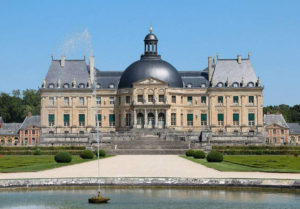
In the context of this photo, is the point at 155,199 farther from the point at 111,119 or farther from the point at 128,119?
the point at 111,119

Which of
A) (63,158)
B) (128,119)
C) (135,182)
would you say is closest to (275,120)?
(128,119)

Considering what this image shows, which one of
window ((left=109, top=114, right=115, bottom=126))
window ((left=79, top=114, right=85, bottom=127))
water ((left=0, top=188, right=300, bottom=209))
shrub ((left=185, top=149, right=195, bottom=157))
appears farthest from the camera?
window ((left=109, top=114, right=115, bottom=126))

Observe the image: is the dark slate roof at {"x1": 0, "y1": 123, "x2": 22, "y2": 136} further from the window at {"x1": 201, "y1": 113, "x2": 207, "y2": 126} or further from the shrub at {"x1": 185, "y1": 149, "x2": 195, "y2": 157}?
the shrub at {"x1": 185, "y1": 149, "x2": 195, "y2": 157}

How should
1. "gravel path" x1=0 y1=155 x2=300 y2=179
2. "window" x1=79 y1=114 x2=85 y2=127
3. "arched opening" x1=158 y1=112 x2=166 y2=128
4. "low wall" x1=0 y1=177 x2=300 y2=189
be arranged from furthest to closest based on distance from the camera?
"window" x1=79 y1=114 x2=85 y2=127 → "arched opening" x1=158 y1=112 x2=166 y2=128 → "gravel path" x1=0 y1=155 x2=300 y2=179 → "low wall" x1=0 y1=177 x2=300 y2=189

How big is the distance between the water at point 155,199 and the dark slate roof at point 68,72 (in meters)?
57.4

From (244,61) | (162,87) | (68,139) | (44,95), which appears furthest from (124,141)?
(244,61)

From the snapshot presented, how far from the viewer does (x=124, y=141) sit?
70812mm

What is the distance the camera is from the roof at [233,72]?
88.1 meters

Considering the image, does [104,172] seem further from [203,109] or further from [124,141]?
[203,109]

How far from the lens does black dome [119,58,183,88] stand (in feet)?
282

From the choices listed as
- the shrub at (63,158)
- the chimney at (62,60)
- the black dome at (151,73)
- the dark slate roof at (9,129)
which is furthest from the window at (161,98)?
the shrub at (63,158)

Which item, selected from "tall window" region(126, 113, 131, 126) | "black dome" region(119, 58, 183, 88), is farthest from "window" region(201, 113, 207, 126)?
"tall window" region(126, 113, 131, 126)

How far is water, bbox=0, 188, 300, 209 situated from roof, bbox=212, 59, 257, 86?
188 ft

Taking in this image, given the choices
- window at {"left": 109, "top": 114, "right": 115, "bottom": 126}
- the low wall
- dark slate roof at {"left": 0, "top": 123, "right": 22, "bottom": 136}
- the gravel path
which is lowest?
the low wall
